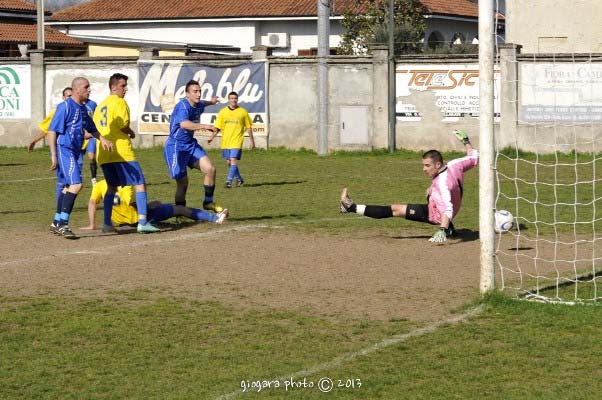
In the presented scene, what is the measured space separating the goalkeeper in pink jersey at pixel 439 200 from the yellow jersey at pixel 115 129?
2840 millimetres

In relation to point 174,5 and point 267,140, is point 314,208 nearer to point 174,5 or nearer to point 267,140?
point 267,140

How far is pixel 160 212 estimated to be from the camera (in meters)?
15.3

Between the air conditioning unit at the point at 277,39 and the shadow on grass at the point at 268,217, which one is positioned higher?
the air conditioning unit at the point at 277,39

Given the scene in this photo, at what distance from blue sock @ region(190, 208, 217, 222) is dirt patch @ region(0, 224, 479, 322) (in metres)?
0.34

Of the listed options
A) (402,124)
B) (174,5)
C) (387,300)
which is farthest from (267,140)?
(174,5)

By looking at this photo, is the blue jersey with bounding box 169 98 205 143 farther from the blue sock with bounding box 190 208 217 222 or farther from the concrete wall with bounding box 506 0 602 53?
the concrete wall with bounding box 506 0 602 53

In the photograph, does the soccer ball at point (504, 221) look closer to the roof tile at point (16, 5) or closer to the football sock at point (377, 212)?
the football sock at point (377, 212)

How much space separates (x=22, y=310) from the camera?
986 cm

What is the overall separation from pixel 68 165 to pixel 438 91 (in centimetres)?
1847

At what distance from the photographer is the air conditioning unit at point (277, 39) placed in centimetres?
5741

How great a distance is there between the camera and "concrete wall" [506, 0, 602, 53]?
42094 mm

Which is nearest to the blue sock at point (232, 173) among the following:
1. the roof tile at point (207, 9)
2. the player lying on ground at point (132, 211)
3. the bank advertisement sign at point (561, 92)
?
the player lying on ground at point (132, 211)

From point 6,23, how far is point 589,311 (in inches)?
2108

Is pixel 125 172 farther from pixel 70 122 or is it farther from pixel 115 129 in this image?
pixel 70 122
